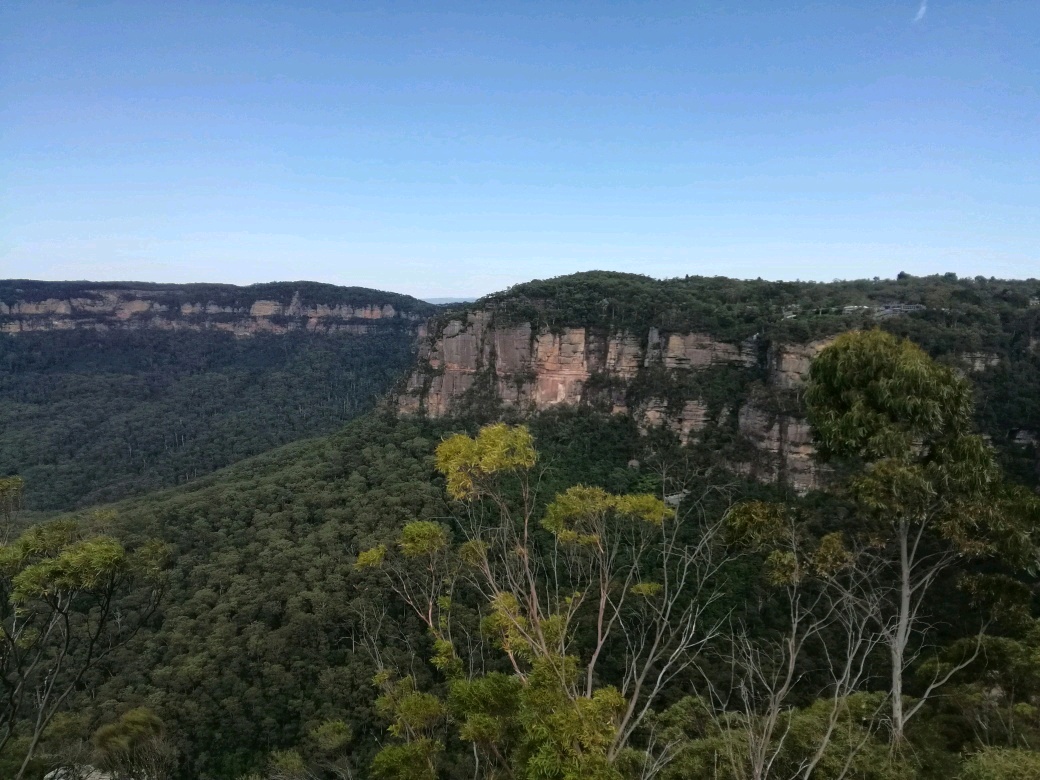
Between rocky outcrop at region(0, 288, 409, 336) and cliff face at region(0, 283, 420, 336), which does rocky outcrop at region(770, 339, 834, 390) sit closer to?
rocky outcrop at region(0, 288, 409, 336)

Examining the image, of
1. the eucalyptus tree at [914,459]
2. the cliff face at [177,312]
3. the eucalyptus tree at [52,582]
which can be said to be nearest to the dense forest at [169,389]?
the cliff face at [177,312]

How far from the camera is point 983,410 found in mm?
25406

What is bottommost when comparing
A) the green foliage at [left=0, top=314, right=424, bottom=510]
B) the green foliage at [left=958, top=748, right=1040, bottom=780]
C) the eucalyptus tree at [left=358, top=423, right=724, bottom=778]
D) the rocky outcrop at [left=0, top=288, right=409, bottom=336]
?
the green foliage at [left=0, top=314, right=424, bottom=510]

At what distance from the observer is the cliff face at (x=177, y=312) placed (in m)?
80.4

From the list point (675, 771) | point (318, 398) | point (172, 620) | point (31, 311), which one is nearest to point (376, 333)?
point (318, 398)

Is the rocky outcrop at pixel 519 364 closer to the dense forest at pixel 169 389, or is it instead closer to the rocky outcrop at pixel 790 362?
the rocky outcrop at pixel 790 362

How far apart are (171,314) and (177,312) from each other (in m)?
0.90

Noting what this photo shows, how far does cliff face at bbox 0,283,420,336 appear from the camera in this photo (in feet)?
264

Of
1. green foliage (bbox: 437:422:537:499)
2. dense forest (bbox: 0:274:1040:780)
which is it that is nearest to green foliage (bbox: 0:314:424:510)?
dense forest (bbox: 0:274:1040:780)

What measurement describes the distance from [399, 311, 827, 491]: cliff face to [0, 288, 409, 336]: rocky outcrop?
52.3 metres

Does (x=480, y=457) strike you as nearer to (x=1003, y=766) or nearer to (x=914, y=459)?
(x=914, y=459)

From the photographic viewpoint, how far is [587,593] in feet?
31.2

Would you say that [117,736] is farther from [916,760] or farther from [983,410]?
[983,410]

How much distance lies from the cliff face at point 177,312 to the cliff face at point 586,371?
5261 cm
